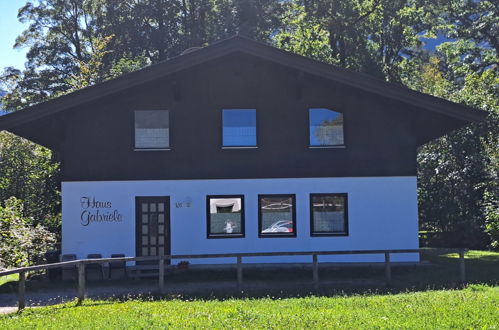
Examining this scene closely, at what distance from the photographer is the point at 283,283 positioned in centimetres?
1580

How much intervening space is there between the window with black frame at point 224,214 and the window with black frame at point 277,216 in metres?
0.62

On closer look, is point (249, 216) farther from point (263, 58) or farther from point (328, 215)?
point (263, 58)

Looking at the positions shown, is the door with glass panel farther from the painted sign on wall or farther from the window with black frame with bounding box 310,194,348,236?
the window with black frame with bounding box 310,194,348,236

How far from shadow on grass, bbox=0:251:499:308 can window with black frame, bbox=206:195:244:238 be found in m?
1.13

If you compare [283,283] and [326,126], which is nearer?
[283,283]

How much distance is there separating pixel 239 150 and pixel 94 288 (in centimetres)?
585

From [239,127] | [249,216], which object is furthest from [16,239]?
[239,127]

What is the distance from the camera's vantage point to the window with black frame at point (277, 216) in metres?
18.8

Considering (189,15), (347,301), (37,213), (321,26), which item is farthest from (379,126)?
(189,15)

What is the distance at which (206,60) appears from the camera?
18047 millimetres

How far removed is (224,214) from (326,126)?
13.3ft

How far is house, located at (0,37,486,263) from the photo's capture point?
61.2ft

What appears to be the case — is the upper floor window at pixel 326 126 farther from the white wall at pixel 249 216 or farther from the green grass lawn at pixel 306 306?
the green grass lawn at pixel 306 306

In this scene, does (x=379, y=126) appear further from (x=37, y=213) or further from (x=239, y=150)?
(x=37, y=213)
